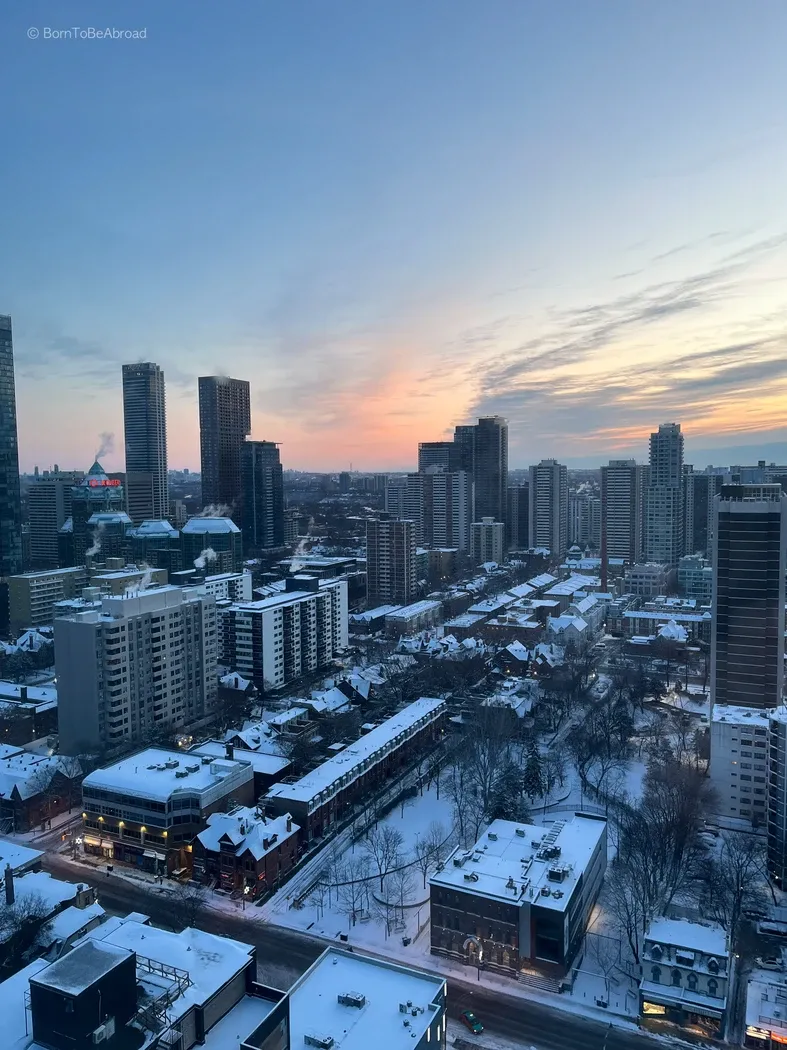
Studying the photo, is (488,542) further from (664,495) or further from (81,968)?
(81,968)

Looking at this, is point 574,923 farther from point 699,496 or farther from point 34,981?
point 699,496

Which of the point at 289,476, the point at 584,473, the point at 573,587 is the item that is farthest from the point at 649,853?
the point at 584,473

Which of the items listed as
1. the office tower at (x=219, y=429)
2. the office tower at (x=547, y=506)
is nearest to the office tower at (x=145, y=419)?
the office tower at (x=219, y=429)

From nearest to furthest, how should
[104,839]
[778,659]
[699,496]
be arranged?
1. [104,839]
2. [778,659]
3. [699,496]

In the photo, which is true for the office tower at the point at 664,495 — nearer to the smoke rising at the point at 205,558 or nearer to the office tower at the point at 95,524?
the smoke rising at the point at 205,558

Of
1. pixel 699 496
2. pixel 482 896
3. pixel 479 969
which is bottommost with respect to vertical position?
pixel 479 969

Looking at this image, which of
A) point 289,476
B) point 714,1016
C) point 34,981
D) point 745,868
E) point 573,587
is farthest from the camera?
point 289,476
